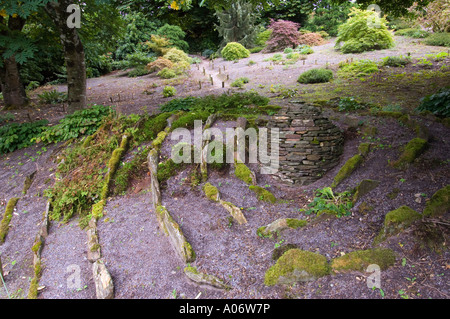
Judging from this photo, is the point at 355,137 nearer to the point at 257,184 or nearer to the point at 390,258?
the point at 257,184

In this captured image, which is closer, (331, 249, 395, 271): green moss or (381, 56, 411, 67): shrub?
(331, 249, 395, 271): green moss

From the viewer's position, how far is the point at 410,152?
3746 mm

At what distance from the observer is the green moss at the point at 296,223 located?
336 centimetres

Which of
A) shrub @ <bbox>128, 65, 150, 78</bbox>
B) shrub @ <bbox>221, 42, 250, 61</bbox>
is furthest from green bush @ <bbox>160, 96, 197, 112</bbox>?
shrub @ <bbox>221, 42, 250, 61</bbox>

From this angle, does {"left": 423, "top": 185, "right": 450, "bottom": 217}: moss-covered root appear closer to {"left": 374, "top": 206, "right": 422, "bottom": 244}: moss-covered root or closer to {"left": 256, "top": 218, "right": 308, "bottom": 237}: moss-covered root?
{"left": 374, "top": 206, "right": 422, "bottom": 244}: moss-covered root

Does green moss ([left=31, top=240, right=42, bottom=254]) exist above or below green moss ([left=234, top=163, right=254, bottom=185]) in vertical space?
below

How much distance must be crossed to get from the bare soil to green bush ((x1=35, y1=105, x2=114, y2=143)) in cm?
122

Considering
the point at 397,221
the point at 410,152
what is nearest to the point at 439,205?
the point at 397,221

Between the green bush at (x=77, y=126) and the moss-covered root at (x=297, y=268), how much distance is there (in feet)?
17.5

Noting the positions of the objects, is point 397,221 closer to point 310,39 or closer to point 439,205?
point 439,205

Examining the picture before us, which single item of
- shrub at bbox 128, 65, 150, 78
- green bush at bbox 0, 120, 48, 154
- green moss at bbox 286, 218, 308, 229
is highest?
shrub at bbox 128, 65, 150, 78

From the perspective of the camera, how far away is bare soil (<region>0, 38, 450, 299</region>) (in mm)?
2479

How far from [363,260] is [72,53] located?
25.2 feet

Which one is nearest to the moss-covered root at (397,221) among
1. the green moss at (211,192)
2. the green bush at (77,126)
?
the green moss at (211,192)
